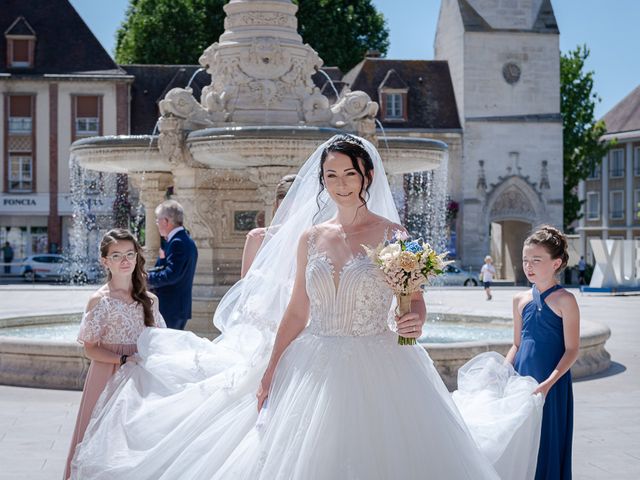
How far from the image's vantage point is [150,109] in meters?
50.3

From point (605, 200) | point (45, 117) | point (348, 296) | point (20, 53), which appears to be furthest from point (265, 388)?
point (605, 200)

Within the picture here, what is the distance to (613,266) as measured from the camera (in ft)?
114

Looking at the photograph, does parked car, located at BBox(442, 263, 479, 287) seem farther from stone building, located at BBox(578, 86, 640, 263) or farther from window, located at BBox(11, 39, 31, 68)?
window, located at BBox(11, 39, 31, 68)

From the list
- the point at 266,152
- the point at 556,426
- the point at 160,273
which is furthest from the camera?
the point at 266,152

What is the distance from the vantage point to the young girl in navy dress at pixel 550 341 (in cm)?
540

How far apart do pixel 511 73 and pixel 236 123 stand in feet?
130

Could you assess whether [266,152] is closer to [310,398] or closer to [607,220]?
[310,398]

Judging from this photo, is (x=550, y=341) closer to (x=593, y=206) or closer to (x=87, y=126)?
(x=87, y=126)

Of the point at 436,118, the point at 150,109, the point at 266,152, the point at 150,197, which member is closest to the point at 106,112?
the point at 150,109

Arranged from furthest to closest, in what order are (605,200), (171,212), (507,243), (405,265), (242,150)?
(605,200) < (507,243) < (242,150) < (171,212) < (405,265)

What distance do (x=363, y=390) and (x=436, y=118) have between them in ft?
158

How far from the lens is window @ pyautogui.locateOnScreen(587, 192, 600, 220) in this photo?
235 ft

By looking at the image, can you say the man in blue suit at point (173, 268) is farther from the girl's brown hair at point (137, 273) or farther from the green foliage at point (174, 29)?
the green foliage at point (174, 29)

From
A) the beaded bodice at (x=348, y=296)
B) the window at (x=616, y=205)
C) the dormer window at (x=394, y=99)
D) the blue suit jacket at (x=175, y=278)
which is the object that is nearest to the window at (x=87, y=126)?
the dormer window at (x=394, y=99)
